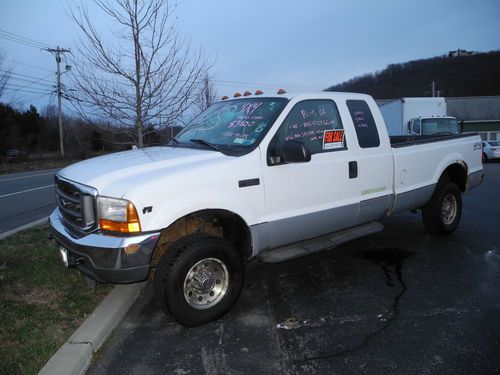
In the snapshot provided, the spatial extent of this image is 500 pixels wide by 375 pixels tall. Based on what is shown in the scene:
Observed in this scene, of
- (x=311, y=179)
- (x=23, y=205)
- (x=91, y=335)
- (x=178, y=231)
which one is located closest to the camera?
(x=91, y=335)

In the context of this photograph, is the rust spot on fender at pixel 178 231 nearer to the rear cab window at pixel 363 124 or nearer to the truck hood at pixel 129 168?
the truck hood at pixel 129 168

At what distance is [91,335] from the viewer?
3.32 m

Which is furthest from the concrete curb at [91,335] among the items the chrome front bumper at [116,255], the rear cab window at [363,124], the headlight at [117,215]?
the rear cab window at [363,124]

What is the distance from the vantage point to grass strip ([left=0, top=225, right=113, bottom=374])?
3.06 meters

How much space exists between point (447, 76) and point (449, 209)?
70404 mm

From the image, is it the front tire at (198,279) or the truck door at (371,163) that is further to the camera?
the truck door at (371,163)

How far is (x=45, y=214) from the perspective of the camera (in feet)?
28.8

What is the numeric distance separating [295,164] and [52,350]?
8.41 ft

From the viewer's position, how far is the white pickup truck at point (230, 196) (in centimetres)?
321

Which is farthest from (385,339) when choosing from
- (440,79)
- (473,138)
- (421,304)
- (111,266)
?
(440,79)

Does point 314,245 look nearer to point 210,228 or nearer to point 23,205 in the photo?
point 210,228

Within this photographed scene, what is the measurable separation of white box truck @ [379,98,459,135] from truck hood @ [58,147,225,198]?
16734 mm

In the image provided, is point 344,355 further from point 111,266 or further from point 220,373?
point 111,266

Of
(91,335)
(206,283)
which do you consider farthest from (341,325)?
(91,335)
